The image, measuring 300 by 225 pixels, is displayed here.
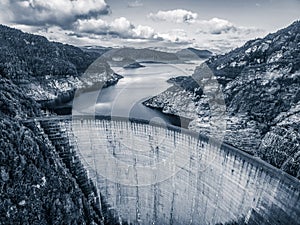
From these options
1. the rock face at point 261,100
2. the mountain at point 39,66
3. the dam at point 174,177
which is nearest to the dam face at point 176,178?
the dam at point 174,177

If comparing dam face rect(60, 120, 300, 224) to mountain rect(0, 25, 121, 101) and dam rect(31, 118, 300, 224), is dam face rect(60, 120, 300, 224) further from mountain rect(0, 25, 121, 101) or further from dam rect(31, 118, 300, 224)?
mountain rect(0, 25, 121, 101)

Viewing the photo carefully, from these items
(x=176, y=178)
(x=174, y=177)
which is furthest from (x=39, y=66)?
(x=176, y=178)

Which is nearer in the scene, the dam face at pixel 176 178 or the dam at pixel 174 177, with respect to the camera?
the dam face at pixel 176 178

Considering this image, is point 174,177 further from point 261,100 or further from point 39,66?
point 39,66

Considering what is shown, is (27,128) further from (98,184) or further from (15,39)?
(15,39)

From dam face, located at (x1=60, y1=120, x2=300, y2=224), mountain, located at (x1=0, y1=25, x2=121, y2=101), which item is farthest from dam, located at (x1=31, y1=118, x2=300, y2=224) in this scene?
mountain, located at (x1=0, y1=25, x2=121, y2=101)

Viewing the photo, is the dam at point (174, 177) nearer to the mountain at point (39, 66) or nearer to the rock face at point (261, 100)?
the rock face at point (261, 100)

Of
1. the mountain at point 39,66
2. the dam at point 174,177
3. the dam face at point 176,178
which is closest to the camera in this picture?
the dam face at point 176,178
